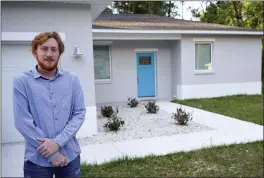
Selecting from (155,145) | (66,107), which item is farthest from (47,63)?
(155,145)

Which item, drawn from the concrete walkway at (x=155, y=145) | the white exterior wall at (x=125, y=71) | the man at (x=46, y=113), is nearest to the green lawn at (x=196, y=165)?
the concrete walkway at (x=155, y=145)

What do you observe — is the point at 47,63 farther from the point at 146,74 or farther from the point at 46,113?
the point at 146,74

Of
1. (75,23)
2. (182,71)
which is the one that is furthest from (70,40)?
(182,71)

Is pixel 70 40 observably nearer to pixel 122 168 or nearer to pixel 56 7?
pixel 56 7

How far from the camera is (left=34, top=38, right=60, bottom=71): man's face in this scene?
2.23m

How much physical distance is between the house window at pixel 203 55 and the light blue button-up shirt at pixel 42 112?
1133 cm

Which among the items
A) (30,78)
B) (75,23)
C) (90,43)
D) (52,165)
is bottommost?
(52,165)

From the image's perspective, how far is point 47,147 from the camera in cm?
214

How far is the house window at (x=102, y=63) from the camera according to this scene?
474 inches

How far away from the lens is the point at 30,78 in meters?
2.23

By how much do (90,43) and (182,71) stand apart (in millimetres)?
6567

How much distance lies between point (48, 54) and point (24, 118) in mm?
529

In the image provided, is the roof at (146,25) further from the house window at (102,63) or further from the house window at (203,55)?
the house window at (102,63)

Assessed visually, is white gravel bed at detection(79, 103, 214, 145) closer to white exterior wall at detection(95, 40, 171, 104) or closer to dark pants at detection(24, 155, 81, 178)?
white exterior wall at detection(95, 40, 171, 104)
